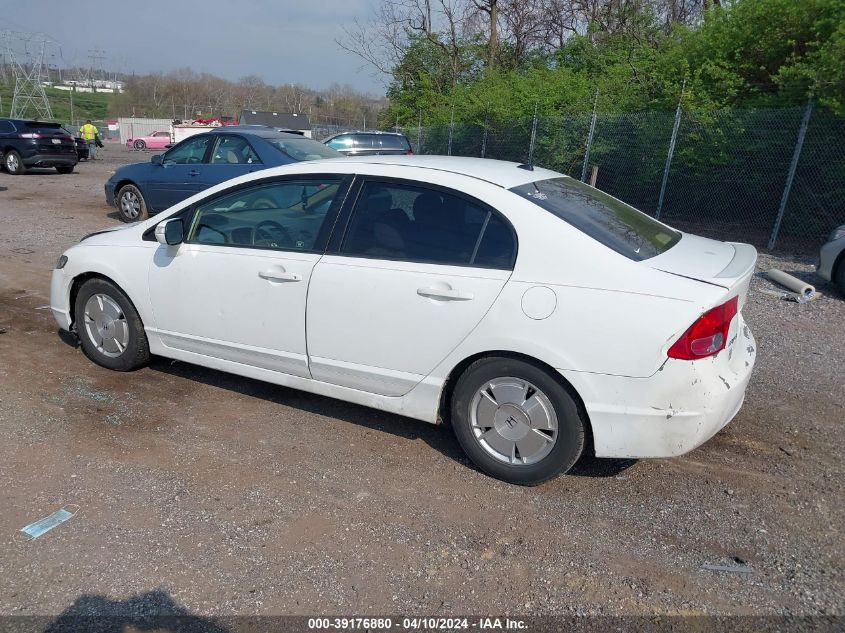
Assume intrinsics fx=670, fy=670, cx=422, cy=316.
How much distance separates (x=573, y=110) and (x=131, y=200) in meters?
10.5

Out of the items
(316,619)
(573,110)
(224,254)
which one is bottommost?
(316,619)

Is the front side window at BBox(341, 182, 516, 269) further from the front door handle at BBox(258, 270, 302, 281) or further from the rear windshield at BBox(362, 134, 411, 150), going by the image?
the rear windshield at BBox(362, 134, 411, 150)

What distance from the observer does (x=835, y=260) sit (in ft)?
25.8

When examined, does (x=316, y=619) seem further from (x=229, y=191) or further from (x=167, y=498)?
(x=229, y=191)

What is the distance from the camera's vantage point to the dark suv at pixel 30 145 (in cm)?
1989

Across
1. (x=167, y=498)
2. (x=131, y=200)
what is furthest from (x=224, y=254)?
(x=131, y=200)

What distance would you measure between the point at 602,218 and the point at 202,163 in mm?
8161

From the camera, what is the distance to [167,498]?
3.45 metres

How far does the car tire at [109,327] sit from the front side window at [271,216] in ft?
2.73

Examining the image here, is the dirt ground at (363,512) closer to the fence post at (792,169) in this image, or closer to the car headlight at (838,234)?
the car headlight at (838,234)

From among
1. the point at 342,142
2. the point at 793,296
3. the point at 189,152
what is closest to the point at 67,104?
the point at 342,142

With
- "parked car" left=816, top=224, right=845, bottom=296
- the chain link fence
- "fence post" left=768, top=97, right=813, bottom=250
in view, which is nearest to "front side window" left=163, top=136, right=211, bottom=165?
the chain link fence

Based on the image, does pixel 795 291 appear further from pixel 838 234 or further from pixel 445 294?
pixel 445 294

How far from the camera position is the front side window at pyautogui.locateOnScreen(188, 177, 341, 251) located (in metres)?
4.14
